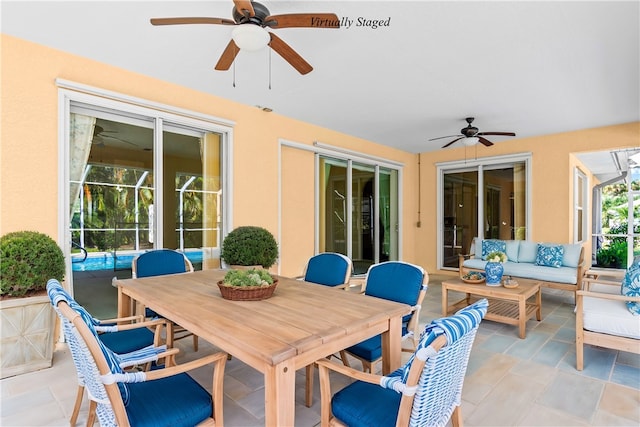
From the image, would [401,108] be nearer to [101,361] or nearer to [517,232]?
[517,232]

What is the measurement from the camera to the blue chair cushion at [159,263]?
9.57 feet

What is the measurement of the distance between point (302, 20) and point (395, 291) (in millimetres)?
1809

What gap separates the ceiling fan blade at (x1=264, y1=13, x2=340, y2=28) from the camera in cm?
197

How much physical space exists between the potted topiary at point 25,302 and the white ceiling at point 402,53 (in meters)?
1.75

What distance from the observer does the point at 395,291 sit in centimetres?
229

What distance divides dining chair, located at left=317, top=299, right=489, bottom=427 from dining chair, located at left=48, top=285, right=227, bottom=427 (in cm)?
50

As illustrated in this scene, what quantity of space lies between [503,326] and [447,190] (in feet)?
13.0

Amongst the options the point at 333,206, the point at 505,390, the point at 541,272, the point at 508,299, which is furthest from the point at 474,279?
the point at 333,206

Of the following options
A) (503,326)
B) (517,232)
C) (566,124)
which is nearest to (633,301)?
(503,326)

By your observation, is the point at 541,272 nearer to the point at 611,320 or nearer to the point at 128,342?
the point at 611,320

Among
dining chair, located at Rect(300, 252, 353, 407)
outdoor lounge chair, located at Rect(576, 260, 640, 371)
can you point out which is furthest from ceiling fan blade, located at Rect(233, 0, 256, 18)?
outdoor lounge chair, located at Rect(576, 260, 640, 371)

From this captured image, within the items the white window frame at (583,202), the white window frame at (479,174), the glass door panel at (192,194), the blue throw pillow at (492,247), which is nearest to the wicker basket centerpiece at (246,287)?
the glass door panel at (192,194)

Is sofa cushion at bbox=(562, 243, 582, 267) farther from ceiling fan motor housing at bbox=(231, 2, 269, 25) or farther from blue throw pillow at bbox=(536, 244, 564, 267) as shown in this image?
ceiling fan motor housing at bbox=(231, 2, 269, 25)

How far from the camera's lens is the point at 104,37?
2812mm
